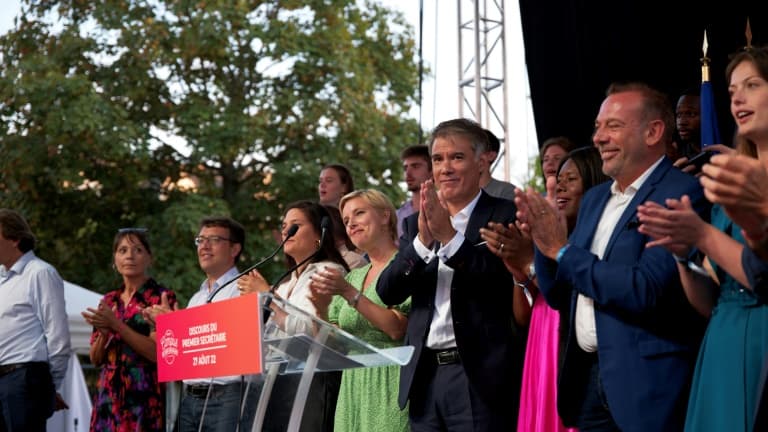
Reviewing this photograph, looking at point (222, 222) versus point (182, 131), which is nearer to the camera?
point (222, 222)

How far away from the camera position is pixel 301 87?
17031mm

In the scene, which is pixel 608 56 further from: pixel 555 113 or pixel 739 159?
pixel 739 159

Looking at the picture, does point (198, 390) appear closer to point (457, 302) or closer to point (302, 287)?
point (302, 287)

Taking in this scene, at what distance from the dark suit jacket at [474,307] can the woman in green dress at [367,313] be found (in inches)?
8.4

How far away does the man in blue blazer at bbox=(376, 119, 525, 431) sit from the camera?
154 inches

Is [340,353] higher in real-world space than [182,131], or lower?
lower

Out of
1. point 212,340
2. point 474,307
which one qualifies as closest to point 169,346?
point 212,340

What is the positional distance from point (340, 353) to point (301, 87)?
45.8ft

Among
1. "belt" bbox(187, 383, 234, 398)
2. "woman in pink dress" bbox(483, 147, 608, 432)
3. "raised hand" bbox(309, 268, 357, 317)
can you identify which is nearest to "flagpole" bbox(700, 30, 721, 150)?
"woman in pink dress" bbox(483, 147, 608, 432)

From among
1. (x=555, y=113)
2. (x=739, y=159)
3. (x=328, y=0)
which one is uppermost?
(x=328, y=0)

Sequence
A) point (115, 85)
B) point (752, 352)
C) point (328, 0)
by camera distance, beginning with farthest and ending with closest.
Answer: point (328, 0) < point (115, 85) < point (752, 352)

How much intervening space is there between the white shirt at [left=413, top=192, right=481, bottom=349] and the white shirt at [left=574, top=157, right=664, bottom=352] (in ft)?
1.95

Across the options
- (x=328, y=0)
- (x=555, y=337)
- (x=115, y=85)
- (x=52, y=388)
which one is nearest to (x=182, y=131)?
(x=115, y=85)

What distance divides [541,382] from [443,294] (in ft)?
1.72
